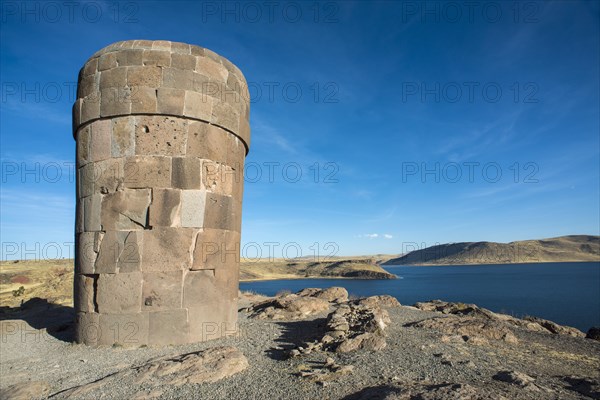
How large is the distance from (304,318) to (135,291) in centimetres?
428

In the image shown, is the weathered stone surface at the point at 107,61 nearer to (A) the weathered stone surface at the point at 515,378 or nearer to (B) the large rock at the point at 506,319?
(A) the weathered stone surface at the point at 515,378

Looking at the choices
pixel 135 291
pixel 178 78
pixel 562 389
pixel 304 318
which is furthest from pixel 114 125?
pixel 562 389

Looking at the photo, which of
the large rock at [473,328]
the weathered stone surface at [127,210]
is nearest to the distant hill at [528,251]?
the large rock at [473,328]

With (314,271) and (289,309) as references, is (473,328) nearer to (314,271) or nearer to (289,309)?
(289,309)

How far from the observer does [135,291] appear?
262 inches

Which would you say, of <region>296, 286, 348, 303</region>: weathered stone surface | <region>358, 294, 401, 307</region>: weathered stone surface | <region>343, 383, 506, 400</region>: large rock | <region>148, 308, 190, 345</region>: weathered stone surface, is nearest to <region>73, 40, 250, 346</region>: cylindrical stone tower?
<region>148, 308, 190, 345</region>: weathered stone surface

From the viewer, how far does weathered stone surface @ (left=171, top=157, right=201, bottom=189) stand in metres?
6.96

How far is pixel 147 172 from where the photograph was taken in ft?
22.7

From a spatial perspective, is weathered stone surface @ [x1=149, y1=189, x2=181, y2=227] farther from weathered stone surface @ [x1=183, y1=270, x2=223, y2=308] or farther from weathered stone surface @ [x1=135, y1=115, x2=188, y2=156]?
weathered stone surface @ [x1=183, y1=270, x2=223, y2=308]

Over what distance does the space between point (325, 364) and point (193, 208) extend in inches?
150

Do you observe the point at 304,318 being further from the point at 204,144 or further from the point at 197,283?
the point at 204,144

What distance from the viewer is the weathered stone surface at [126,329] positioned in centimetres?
657

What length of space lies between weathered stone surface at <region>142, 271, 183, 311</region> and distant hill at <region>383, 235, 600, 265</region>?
13325 centimetres

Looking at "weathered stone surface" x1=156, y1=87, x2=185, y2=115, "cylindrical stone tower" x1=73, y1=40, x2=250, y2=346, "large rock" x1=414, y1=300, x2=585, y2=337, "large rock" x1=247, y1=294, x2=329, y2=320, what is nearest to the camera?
"cylindrical stone tower" x1=73, y1=40, x2=250, y2=346
